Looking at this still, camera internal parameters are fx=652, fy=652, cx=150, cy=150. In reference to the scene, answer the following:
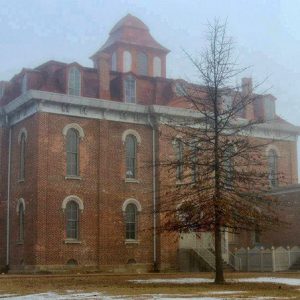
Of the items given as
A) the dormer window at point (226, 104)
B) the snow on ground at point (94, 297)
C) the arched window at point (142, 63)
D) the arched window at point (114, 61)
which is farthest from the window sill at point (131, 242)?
the snow on ground at point (94, 297)

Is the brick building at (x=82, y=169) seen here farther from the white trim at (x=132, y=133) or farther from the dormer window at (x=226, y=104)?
the dormer window at (x=226, y=104)

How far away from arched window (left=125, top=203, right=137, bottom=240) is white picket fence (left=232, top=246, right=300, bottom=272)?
587 centimetres

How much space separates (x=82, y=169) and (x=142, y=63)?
12.6 m

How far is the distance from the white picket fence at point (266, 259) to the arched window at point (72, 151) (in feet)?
33.8

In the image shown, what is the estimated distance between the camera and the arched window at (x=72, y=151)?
35312 millimetres

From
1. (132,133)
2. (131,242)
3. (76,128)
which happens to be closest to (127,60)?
(132,133)

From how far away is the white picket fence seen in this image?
3472 centimetres

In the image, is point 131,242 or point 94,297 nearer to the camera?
point 94,297

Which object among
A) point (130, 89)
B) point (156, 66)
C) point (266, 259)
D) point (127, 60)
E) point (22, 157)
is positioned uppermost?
point (127, 60)

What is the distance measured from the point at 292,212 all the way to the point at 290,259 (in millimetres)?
4138

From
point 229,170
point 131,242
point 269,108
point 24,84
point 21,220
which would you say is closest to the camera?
point 229,170

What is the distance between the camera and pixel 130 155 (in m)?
37.3

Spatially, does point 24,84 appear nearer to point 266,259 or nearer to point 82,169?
point 82,169

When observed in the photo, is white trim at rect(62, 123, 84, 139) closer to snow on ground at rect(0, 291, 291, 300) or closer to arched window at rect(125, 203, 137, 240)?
arched window at rect(125, 203, 137, 240)
